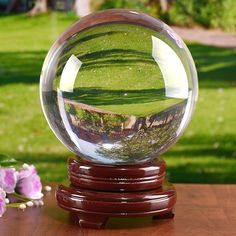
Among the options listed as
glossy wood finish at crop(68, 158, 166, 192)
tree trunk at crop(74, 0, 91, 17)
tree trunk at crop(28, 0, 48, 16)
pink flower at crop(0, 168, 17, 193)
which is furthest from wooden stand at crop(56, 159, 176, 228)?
tree trunk at crop(28, 0, 48, 16)

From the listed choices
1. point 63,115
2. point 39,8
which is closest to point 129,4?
point 39,8

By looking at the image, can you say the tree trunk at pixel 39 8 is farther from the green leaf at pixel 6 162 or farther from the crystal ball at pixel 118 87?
the crystal ball at pixel 118 87

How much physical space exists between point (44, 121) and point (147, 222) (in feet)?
11.7

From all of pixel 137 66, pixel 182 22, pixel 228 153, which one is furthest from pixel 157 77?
pixel 182 22

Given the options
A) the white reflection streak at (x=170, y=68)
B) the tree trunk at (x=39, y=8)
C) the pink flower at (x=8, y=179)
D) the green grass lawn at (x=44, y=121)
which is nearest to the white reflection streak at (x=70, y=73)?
the white reflection streak at (x=170, y=68)

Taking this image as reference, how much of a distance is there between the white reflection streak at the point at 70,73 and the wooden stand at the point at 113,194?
15 cm

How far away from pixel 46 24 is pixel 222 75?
1.26 meters

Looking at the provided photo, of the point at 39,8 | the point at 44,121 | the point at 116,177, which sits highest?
the point at 116,177

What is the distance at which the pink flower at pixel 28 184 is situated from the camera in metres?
1.73

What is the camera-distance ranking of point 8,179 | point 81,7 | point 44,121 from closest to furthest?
point 8,179, point 44,121, point 81,7

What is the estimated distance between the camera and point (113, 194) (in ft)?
5.05

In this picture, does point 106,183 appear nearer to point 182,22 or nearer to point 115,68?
point 115,68

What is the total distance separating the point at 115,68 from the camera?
1.51m

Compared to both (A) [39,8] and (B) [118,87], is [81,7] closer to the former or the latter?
(A) [39,8]
